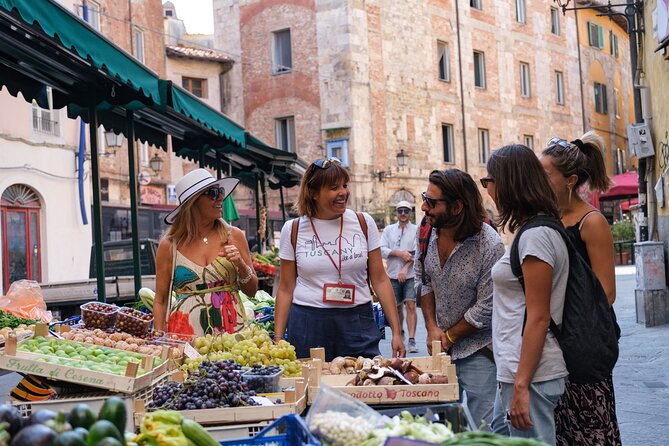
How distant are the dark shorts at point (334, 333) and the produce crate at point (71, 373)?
1.05 m

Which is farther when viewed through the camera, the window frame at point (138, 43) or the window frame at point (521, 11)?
the window frame at point (521, 11)

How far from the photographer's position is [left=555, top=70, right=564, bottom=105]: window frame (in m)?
39.5

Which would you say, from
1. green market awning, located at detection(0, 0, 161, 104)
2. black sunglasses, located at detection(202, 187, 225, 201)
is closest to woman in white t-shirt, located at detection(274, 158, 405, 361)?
black sunglasses, located at detection(202, 187, 225, 201)

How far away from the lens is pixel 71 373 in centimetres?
372

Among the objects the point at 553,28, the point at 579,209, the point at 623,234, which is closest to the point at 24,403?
the point at 579,209

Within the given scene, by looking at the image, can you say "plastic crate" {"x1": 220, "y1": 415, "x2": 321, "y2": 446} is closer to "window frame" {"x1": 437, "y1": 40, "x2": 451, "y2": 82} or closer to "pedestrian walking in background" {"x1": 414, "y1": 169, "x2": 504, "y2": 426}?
"pedestrian walking in background" {"x1": 414, "y1": 169, "x2": 504, "y2": 426}

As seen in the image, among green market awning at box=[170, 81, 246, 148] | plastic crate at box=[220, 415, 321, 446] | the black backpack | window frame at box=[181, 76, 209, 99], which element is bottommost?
plastic crate at box=[220, 415, 321, 446]

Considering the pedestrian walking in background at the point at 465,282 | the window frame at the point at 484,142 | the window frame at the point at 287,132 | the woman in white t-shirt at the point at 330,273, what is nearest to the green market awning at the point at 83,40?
the woman in white t-shirt at the point at 330,273

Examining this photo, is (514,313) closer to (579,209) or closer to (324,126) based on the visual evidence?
(579,209)

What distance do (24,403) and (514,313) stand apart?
7.05ft

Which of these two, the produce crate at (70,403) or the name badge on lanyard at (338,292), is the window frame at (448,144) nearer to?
the name badge on lanyard at (338,292)

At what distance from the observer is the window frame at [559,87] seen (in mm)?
39500

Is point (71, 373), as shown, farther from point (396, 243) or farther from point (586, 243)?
point (396, 243)

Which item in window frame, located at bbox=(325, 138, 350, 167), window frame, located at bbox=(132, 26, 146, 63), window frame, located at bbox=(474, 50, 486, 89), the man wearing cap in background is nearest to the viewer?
the man wearing cap in background
